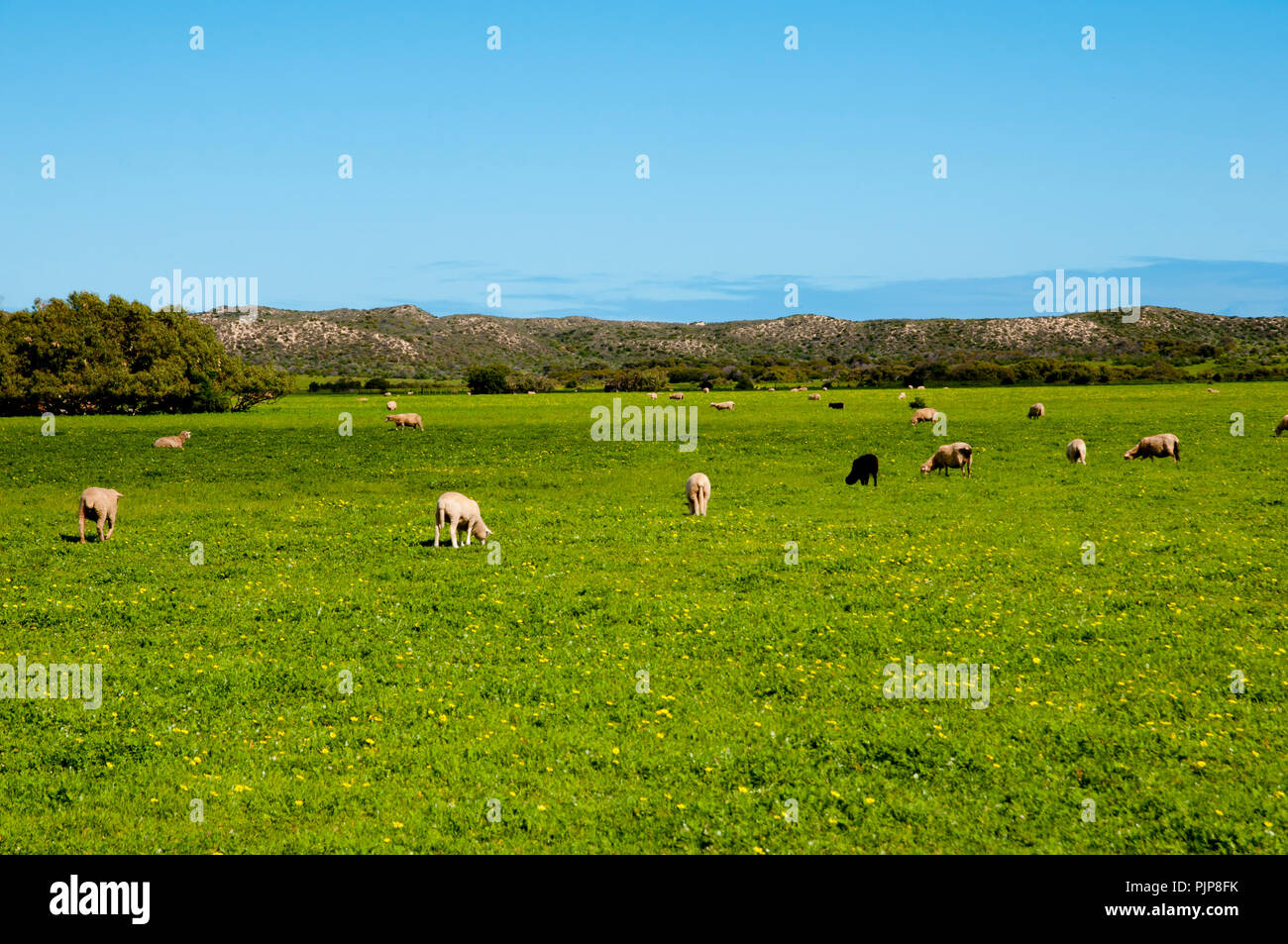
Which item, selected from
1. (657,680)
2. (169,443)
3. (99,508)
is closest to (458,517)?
(99,508)

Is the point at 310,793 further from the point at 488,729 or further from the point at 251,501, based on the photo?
the point at 251,501

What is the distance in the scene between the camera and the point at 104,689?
13.5 metres

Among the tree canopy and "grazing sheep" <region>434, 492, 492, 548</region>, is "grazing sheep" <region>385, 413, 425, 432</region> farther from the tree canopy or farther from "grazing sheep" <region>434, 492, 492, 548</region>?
"grazing sheep" <region>434, 492, 492, 548</region>

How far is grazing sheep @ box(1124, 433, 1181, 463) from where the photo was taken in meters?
44.7

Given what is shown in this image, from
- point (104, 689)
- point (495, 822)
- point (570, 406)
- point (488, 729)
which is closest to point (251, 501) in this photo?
point (104, 689)

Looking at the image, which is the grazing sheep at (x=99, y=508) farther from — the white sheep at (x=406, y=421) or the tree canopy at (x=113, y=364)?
the tree canopy at (x=113, y=364)

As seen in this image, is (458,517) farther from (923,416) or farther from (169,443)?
(923,416)

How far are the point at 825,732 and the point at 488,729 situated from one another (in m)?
4.55

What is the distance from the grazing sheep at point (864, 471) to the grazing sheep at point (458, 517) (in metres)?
19.8

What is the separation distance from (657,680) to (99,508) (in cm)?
2130

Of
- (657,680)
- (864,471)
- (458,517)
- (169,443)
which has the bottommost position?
(657,680)

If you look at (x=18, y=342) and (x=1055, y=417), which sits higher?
(x=18, y=342)

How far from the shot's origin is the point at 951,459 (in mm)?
42469

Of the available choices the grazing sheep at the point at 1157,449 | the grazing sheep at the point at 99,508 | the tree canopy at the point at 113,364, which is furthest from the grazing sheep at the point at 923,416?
the tree canopy at the point at 113,364
